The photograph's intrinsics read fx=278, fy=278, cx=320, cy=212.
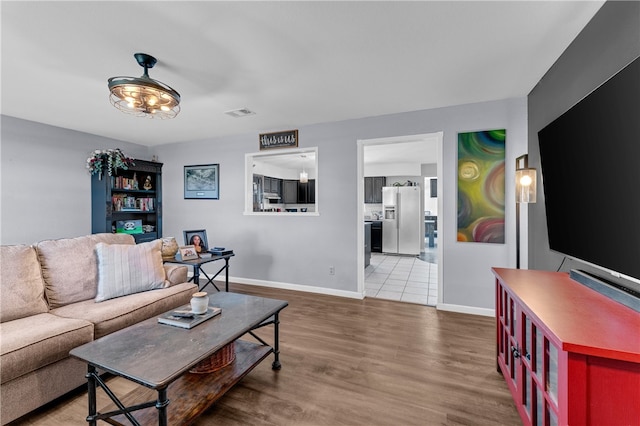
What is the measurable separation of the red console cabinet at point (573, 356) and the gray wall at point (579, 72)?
623 millimetres

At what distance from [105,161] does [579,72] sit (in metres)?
5.67

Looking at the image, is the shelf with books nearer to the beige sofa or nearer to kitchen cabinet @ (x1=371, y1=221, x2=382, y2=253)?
the beige sofa

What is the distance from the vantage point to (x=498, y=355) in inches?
81.8

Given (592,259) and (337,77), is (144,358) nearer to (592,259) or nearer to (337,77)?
(592,259)

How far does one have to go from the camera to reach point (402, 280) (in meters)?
4.75

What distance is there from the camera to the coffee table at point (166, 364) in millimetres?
1284

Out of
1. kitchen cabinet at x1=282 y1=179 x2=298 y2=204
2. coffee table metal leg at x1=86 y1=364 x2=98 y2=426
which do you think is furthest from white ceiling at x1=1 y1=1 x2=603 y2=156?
kitchen cabinet at x1=282 y1=179 x2=298 y2=204

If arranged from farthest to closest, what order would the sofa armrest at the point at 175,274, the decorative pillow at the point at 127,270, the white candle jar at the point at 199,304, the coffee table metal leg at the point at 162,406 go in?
the sofa armrest at the point at 175,274 < the decorative pillow at the point at 127,270 < the white candle jar at the point at 199,304 < the coffee table metal leg at the point at 162,406

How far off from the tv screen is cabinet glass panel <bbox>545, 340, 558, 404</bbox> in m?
0.45

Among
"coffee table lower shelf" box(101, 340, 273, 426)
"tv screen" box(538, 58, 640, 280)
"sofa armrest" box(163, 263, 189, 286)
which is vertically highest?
"tv screen" box(538, 58, 640, 280)

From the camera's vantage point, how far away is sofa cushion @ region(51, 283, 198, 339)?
6.54ft

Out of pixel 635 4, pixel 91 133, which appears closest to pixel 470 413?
pixel 635 4

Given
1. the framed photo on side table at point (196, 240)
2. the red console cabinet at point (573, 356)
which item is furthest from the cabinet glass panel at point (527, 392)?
the framed photo on side table at point (196, 240)

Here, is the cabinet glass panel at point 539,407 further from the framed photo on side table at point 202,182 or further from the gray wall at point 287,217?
the framed photo on side table at point 202,182
